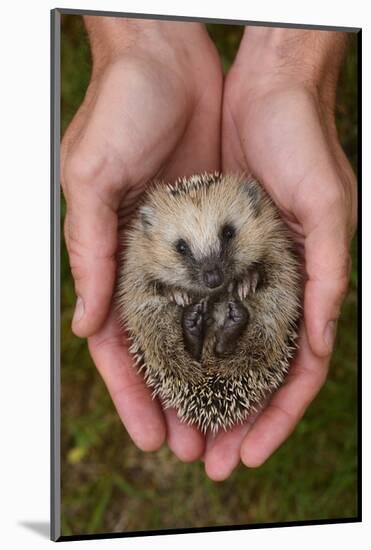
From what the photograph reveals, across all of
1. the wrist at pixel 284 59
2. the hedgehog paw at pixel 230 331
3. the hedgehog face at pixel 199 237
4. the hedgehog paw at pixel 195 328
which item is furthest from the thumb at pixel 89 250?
the wrist at pixel 284 59

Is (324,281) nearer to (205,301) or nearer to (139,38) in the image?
(205,301)

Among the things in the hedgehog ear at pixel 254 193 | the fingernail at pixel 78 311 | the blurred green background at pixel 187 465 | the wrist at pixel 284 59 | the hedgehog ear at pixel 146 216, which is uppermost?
the wrist at pixel 284 59

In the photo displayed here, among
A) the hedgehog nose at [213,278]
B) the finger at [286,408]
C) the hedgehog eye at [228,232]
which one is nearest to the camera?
the hedgehog nose at [213,278]

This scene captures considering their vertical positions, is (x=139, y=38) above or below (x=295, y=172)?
above

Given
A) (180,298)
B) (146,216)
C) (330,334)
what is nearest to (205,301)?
(180,298)

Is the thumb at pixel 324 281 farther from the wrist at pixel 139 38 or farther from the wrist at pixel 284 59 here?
the wrist at pixel 139 38

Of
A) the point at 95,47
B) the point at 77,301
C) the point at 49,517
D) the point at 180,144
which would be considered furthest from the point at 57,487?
the point at 95,47

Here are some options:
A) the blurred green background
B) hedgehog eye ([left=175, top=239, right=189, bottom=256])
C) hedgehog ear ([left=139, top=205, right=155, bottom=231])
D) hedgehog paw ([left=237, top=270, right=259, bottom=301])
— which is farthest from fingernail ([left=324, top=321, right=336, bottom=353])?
hedgehog ear ([left=139, top=205, right=155, bottom=231])
